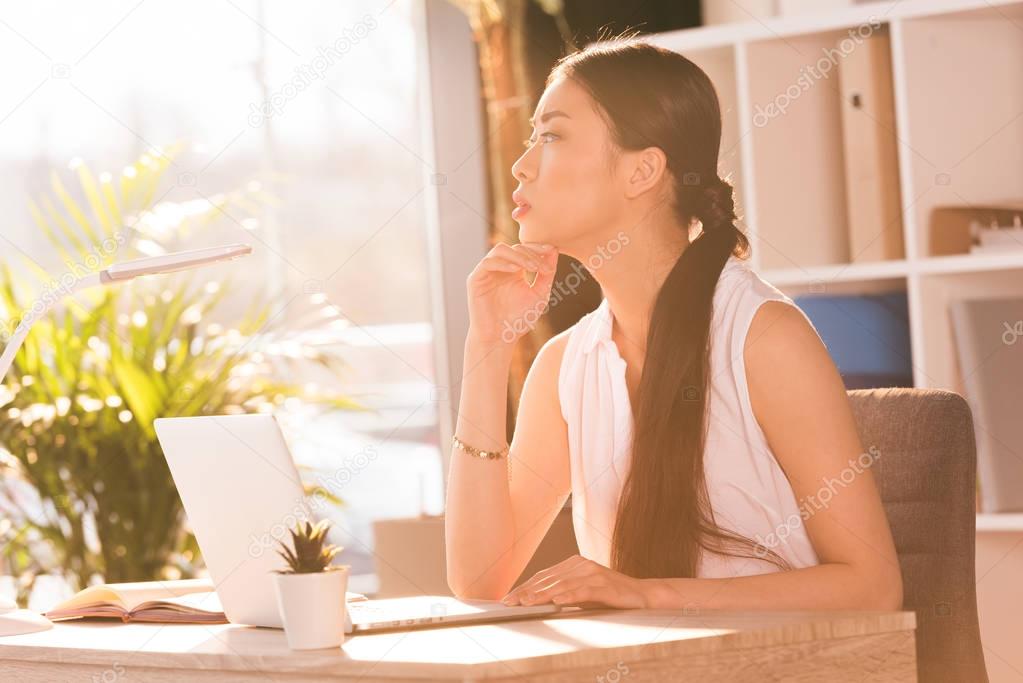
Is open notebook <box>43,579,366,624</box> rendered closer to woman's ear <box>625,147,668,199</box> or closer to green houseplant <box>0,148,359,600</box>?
woman's ear <box>625,147,668,199</box>

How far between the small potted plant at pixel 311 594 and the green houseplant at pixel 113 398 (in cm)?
235

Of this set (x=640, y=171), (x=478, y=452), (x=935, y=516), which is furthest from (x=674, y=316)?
(x=935, y=516)

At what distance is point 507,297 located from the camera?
202cm

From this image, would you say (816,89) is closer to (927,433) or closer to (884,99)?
(884,99)

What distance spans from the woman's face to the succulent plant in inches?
31.6

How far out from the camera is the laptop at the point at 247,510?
141 centimetres

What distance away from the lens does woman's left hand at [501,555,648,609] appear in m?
1.48

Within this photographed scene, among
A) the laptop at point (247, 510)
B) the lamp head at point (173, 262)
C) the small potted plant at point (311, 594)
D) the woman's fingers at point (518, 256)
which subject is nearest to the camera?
the small potted plant at point (311, 594)

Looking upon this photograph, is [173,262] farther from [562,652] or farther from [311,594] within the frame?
[562,652]

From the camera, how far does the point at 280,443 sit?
1.41 m

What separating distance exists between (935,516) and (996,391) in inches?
47.9

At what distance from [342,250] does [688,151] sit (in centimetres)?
244
